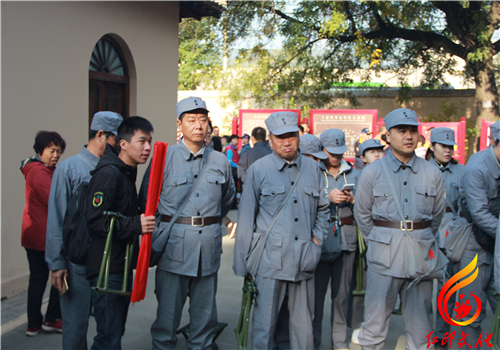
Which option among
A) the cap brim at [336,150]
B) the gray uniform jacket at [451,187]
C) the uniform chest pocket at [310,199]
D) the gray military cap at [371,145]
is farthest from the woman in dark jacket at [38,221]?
the gray uniform jacket at [451,187]

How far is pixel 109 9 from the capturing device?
643 centimetres

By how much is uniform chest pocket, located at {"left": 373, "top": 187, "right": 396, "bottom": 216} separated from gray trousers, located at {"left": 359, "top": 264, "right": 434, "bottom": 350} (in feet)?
1.67

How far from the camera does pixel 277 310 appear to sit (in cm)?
332

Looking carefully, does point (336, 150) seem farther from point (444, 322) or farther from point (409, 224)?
point (444, 322)

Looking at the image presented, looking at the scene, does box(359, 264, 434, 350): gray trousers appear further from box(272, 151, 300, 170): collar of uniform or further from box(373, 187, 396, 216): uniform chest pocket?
box(272, 151, 300, 170): collar of uniform

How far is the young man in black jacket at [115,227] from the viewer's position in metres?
2.83

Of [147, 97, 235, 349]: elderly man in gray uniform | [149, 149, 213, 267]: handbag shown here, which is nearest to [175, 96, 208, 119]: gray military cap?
[147, 97, 235, 349]: elderly man in gray uniform

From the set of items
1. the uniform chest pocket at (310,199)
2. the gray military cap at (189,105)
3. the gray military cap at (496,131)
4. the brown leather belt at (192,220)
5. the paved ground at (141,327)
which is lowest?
the paved ground at (141,327)

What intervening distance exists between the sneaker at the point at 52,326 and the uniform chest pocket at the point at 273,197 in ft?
8.22

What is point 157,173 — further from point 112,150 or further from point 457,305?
point 457,305

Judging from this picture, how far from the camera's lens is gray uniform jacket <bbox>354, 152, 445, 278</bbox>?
325 centimetres

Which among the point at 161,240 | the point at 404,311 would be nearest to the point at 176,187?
the point at 161,240

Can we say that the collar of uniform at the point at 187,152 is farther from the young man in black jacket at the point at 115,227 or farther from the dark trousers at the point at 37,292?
the dark trousers at the point at 37,292

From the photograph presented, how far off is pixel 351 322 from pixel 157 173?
8.47ft
